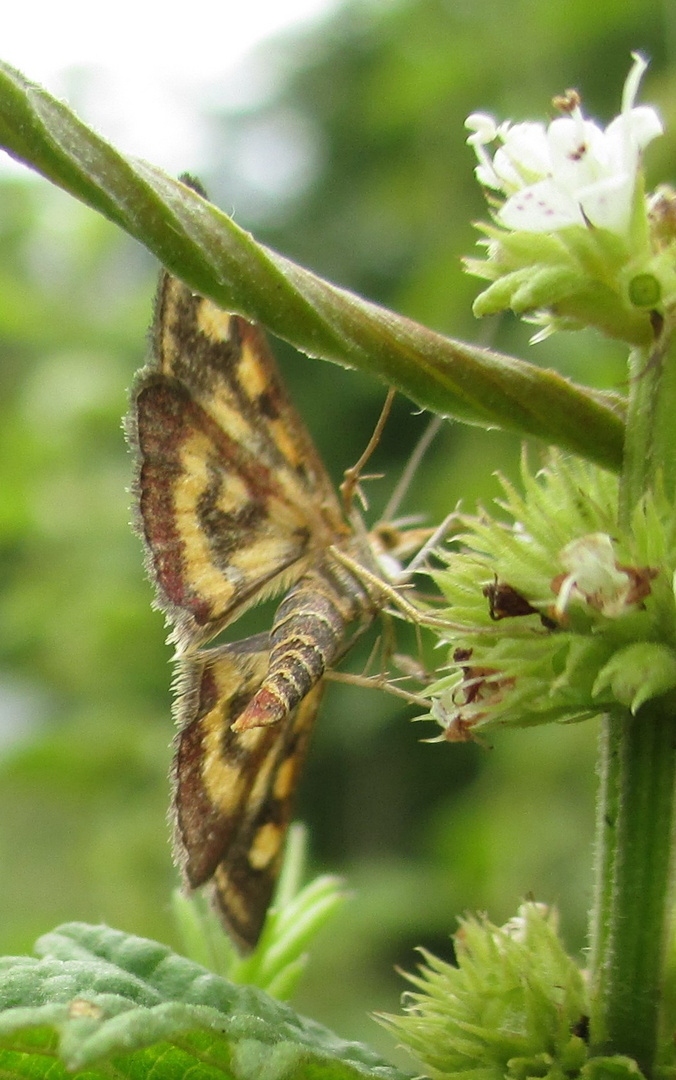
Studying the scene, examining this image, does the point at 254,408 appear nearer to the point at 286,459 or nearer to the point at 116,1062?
the point at 286,459

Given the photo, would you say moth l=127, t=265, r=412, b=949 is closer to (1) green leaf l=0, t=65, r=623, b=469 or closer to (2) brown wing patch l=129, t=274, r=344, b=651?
(2) brown wing patch l=129, t=274, r=344, b=651

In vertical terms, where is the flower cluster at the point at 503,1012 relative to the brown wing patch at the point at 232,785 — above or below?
below

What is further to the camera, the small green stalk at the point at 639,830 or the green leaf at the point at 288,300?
the small green stalk at the point at 639,830

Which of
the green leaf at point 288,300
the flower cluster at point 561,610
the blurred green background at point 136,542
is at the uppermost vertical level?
the blurred green background at point 136,542

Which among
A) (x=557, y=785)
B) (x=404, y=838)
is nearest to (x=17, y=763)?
(x=557, y=785)

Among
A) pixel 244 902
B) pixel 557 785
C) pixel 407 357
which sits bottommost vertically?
pixel 244 902

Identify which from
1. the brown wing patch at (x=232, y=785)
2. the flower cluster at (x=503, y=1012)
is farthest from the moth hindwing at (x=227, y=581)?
the flower cluster at (x=503, y=1012)

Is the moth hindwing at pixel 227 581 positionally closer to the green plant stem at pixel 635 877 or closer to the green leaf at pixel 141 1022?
the green leaf at pixel 141 1022

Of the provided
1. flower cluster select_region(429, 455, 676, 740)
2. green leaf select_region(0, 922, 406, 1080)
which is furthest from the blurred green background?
flower cluster select_region(429, 455, 676, 740)
